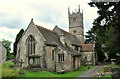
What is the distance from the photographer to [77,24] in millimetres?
45219

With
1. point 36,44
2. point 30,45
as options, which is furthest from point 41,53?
point 30,45

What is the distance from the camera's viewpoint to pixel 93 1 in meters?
12.2

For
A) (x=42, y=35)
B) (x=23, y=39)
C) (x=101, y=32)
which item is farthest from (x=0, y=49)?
(x=101, y=32)

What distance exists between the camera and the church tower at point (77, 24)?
45.0 metres

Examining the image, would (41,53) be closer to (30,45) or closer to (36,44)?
(36,44)

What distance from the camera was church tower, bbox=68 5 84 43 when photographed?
45.0 meters

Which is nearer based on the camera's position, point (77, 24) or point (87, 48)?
point (87, 48)

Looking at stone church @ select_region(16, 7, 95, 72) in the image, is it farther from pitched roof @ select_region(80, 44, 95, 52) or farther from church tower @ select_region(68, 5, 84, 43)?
church tower @ select_region(68, 5, 84, 43)

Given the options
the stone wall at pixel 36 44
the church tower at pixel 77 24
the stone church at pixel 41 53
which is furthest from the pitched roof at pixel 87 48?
the stone wall at pixel 36 44

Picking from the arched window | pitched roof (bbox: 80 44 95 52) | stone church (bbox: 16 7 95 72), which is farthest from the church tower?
the arched window

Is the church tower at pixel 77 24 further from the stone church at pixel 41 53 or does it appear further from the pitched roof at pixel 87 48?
the stone church at pixel 41 53

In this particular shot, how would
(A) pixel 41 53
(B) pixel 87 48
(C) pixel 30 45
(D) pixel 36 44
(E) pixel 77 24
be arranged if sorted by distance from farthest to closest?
(E) pixel 77 24
(B) pixel 87 48
(C) pixel 30 45
(D) pixel 36 44
(A) pixel 41 53

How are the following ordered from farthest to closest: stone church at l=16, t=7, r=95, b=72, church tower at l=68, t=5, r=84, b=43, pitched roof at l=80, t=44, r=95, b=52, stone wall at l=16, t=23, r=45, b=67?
church tower at l=68, t=5, r=84, b=43 → pitched roof at l=80, t=44, r=95, b=52 → stone wall at l=16, t=23, r=45, b=67 → stone church at l=16, t=7, r=95, b=72

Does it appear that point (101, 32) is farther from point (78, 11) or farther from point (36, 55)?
point (78, 11)
